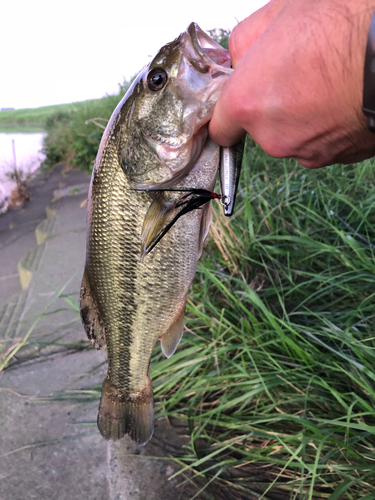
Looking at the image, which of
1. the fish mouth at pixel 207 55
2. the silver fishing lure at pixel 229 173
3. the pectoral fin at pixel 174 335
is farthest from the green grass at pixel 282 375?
the fish mouth at pixel 207 55

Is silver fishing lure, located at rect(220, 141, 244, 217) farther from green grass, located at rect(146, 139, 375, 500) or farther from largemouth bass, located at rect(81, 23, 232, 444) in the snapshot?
green grass, located at rect(146, 139, 375, 500)

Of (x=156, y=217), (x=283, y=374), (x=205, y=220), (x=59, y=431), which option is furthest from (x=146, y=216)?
(x=59, y=431)

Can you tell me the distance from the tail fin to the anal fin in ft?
0.82

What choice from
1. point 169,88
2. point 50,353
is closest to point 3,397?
point 50,353

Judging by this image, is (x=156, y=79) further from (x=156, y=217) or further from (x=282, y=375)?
(x=282, y=375)

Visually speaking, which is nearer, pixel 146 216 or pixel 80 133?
pixel 146 216

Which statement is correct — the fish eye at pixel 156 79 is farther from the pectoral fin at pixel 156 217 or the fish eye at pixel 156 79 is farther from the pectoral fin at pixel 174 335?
the pectoral fin at pixel 174 335

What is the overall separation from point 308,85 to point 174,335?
1.03 metres

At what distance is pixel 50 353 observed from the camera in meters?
2.56

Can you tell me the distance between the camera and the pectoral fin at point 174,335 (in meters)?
1.39

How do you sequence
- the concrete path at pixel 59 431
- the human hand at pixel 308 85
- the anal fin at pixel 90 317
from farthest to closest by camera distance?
the concrete path at pixel 59 431
the anal fin at pixel 90 317
the human hand at pixel 308 85

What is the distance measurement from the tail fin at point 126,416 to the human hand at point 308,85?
3.89ft

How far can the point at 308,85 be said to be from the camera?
676 mm

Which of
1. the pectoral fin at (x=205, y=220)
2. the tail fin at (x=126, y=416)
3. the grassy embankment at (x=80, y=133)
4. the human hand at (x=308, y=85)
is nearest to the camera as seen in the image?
the human hand at (x=308, y=85)
